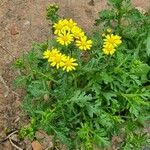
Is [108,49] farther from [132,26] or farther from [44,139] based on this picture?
[44,139]

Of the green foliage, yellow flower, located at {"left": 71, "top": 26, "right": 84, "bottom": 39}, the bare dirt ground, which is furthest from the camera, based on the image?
the bare dirt ground

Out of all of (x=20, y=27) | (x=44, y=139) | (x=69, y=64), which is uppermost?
(x=69, y=64)

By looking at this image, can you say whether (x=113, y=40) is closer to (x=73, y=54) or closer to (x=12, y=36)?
(x=73, y=54)

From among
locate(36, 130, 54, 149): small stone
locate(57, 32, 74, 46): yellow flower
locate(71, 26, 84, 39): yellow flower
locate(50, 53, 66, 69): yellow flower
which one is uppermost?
locate(71, 26, 84, 39): yellow flower

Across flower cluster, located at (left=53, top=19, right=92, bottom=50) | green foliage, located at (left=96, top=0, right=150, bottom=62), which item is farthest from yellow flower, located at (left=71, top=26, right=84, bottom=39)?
green foliage, located at (left=96, top=0, right=150, bottom=62)

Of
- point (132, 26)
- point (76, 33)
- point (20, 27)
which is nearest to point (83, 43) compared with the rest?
point (76, 33)

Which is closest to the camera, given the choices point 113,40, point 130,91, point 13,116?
point 113,40

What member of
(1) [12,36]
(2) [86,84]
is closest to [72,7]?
(1) [12,36]

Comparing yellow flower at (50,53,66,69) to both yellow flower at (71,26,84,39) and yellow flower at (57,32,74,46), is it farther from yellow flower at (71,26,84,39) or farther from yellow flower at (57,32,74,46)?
yellow flower at (71,26,84,39)
